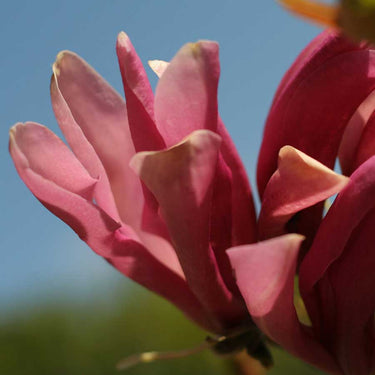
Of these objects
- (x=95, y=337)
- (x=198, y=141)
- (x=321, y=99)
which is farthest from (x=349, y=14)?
(x=95, y=337)

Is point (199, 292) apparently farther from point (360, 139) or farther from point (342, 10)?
point (342, 10)

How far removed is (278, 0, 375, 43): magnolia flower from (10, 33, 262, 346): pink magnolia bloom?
0.72 ft

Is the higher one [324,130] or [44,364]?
[324,130]

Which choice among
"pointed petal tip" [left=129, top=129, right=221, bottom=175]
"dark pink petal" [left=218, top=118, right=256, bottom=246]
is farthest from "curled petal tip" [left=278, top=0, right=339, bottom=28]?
"dark pink petal" [left=218, top=118, right=256, bottom=246]

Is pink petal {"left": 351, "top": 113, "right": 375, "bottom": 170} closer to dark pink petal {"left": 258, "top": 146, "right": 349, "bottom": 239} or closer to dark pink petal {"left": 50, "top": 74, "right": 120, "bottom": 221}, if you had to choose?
dark pink petal {"left": 258, "top": 146, "right": 349, "bottom": 239}

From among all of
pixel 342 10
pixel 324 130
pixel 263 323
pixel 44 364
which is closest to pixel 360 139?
pixel 324 130

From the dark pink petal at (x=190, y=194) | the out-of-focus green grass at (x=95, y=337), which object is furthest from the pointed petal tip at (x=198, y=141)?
the out-of-focus green grass at (x=95, y=337)

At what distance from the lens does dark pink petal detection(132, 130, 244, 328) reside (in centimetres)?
40

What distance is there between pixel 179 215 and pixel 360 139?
16cm

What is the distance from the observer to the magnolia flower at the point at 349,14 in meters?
0.16

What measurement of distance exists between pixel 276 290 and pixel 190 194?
0.09 m

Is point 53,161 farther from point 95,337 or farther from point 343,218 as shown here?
point 95,337

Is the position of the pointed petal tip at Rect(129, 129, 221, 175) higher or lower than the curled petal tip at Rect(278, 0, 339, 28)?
lower

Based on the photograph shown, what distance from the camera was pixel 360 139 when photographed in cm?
50
